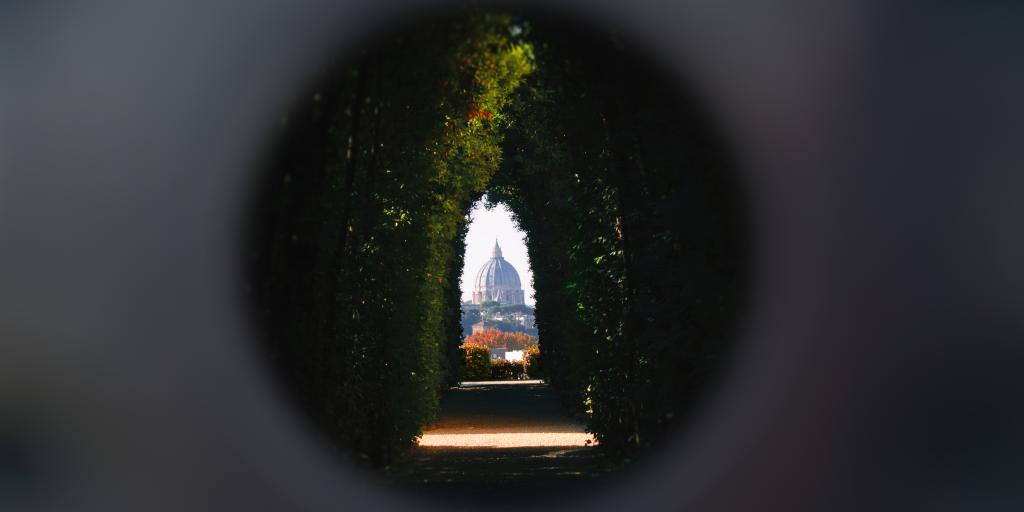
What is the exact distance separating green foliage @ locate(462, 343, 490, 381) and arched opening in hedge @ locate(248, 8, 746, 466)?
2374cm

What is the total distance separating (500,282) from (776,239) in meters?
112

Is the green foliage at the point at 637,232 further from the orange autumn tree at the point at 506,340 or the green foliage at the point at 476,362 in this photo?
the orange autumn tree at the point at 506,340

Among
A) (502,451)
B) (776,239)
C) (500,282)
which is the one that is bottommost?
(502,451)

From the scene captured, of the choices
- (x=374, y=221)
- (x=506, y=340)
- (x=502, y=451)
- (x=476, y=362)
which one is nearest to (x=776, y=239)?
(x=374, y=221)

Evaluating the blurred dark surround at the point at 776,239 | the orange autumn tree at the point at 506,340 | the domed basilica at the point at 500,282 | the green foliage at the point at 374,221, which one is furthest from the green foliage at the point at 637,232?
the domed basilica at the point at 500,282

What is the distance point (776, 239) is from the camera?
434 centimetres

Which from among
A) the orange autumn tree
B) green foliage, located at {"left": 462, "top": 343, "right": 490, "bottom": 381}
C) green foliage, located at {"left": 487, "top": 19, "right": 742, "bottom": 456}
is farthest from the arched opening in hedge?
the orange autumn tree

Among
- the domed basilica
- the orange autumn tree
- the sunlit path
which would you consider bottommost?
the sunlit path

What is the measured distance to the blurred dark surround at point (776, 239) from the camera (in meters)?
4.07

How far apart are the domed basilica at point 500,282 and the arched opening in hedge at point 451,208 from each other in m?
104

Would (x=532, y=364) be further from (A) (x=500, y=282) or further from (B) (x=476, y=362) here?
(A) (x=500, y=282)

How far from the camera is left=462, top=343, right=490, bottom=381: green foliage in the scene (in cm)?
3491

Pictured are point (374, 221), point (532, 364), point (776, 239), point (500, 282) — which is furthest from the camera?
point (500, 282)

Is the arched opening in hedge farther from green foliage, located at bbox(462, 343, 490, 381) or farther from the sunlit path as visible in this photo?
green foliage, located at bbox(462, 343, 490, 381)
